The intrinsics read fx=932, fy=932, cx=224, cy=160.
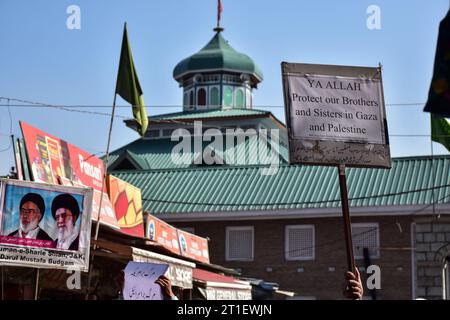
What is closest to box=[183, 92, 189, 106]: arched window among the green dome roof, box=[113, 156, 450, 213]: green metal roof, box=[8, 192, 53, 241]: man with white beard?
the green dome roof

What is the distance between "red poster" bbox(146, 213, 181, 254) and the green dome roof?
29252mm

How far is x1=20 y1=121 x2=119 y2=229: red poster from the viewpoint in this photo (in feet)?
64.8

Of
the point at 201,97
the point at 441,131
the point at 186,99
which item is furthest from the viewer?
the point at 186,99

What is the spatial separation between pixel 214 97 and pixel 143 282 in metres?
44.5

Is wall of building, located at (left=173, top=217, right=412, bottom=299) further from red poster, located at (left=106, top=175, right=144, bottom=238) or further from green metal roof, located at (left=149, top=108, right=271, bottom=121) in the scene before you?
red poster, located at (left=106, top=175, right=144, bottom=238)

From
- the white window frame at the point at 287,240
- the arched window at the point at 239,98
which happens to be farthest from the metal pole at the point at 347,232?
the arched window at the point at 239,98

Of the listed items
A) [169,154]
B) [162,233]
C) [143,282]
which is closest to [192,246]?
[162,233]

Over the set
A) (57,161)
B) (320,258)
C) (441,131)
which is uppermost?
(441,131)

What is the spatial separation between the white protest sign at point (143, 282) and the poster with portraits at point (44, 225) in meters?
3.53

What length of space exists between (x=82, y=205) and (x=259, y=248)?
23145mm

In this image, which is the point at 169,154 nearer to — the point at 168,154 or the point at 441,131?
the point at 168,154

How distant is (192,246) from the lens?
101 ft

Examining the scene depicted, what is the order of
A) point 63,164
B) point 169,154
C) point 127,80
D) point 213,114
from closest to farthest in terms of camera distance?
1. point 63,164
2. point 127,80
3. point 169,154
4. point 213,114
